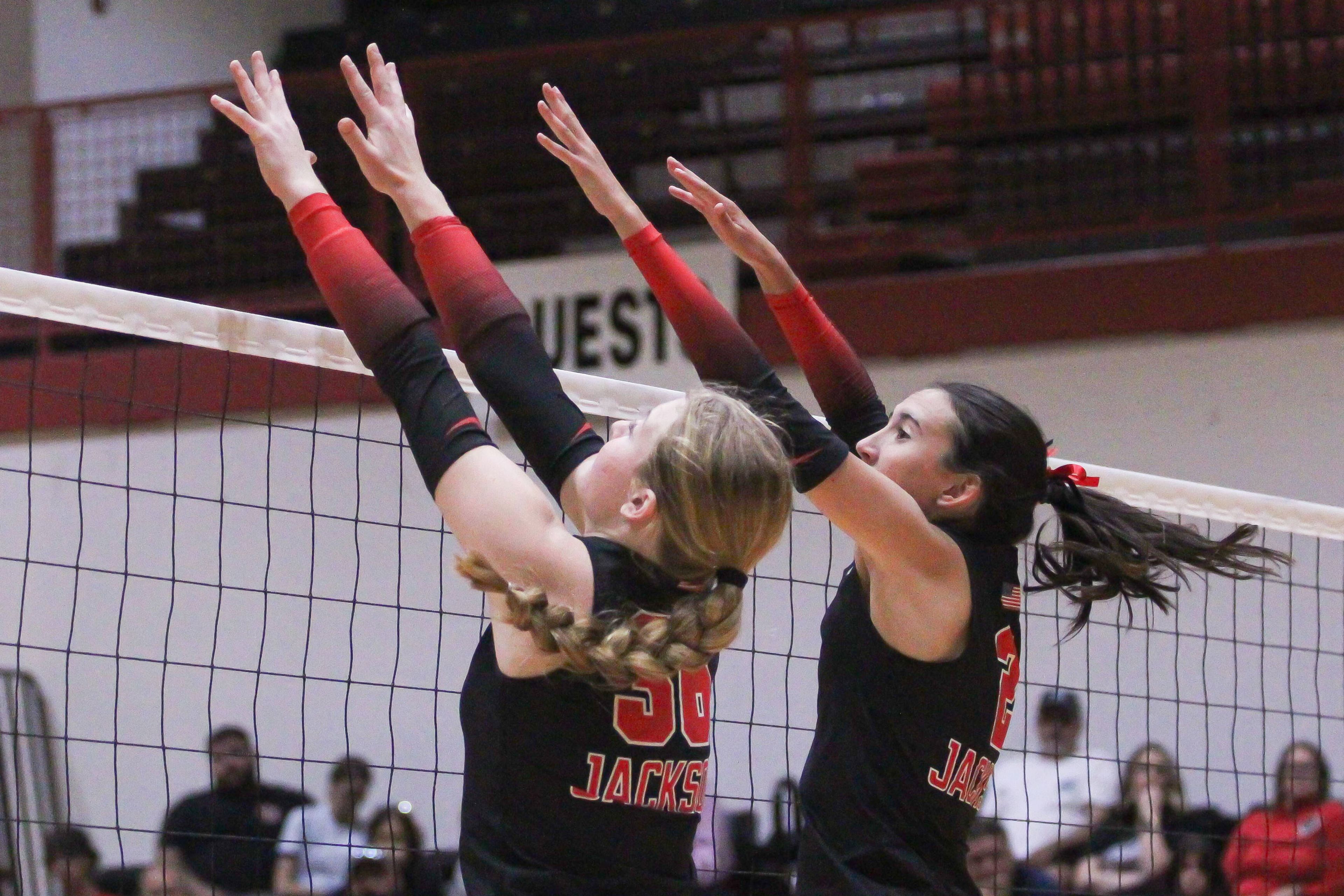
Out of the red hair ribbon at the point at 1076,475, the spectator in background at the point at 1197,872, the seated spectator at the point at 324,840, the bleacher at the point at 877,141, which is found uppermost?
the bleacher at the point at 877,141

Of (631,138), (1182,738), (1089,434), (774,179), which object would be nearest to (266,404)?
(631,138)

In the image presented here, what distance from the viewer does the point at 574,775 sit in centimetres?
187

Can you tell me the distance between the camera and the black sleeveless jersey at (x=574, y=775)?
73.2 inches

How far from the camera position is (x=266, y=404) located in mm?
8531

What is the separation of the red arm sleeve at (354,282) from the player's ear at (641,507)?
30cm

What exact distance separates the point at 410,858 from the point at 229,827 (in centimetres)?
100

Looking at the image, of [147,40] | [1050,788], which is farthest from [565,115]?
[147,40]

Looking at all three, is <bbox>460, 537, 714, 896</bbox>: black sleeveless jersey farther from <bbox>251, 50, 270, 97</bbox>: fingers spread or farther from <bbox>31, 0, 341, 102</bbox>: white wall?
<bbox>31, 0, 341, 102</bbox>: white wall

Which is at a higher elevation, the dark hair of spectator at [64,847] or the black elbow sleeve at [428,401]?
the black elbow sleeve at [428,401]

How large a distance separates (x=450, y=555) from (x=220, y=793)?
4.78ft

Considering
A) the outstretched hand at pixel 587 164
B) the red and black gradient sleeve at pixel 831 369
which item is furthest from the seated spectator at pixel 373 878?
the outstretched hand at pixel 587 164

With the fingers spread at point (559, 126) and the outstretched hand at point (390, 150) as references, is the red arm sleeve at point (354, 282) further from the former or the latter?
the fingers spread at point (559, 126)

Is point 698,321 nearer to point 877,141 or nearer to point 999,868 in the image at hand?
point 999,868

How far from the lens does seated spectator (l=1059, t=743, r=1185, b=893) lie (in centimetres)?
549
